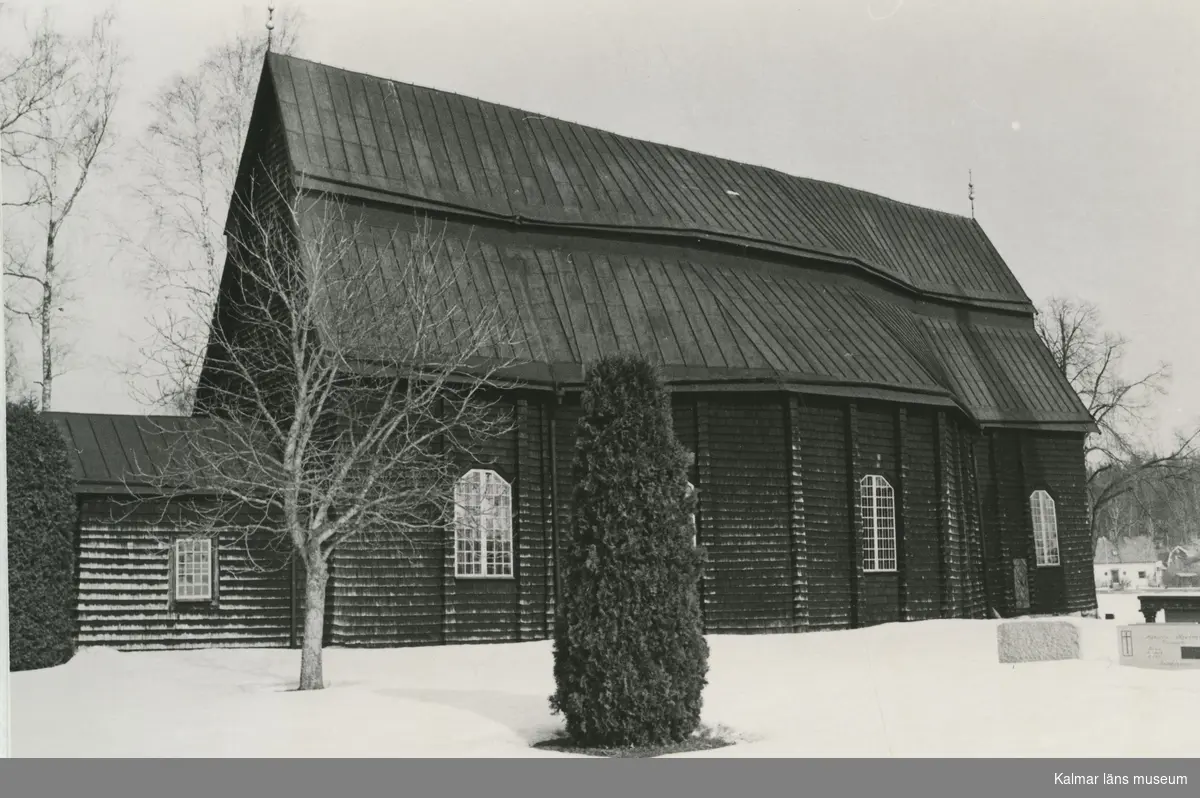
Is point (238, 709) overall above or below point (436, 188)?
below

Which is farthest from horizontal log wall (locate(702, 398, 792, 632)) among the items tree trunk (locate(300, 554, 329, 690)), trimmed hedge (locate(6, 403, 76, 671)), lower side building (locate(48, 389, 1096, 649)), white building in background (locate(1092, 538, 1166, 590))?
white building in background (locate(1092, 538, 1166, 590))

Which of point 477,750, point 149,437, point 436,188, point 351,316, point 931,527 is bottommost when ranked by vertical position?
point 477,750

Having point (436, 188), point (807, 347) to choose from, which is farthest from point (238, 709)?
point (807, 347)

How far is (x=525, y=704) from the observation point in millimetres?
13375

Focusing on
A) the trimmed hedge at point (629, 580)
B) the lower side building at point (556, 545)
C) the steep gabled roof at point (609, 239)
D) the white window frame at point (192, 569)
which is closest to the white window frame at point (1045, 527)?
the steep gabled roof at point (609, 239)

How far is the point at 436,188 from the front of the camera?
2114cm

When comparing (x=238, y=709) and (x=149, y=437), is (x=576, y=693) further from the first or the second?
(x=149, y=437)

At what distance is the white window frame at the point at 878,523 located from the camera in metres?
22.5

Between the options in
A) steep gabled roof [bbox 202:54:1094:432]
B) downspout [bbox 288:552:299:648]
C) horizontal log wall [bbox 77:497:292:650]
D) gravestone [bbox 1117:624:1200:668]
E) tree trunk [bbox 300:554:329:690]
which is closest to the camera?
tree trunk [bbox 300:554:329:690]

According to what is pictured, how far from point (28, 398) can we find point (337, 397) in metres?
4.11

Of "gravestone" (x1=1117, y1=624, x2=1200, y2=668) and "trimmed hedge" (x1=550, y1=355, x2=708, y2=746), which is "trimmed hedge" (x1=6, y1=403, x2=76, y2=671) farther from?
"gravestone" (x1=1117, y1=624, x2=1200, y2=668)

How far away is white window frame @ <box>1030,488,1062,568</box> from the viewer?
28891 mm

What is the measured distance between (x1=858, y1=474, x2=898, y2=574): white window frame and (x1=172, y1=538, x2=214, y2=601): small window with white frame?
1125cm

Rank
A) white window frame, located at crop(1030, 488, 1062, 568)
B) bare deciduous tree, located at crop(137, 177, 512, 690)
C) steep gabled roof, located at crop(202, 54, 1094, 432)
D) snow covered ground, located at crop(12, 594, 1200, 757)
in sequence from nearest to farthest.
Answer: snow covered ground, located at crop(12, 594, 1200, 757) → bare deciduous tree, located at crop(137, 177, 512, 690) → steep gabled roof, located at crop(202, 54, 1094, 432) → white window frame, located at crop(1030, 488, 1062, 568)
